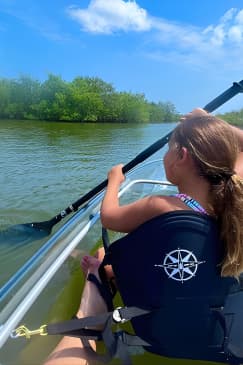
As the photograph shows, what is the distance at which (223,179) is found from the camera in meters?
1.35

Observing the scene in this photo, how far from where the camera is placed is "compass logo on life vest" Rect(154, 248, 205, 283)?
128 cm

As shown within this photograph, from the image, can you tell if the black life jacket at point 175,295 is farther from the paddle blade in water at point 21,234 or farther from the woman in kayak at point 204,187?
the paddle blade in water at point 21,234

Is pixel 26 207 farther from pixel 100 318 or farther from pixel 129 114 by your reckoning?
pixel 129 114

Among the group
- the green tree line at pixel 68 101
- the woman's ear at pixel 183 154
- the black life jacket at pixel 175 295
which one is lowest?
the black life jacket at pixel 175 295

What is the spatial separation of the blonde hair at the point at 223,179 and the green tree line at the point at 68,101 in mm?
51041

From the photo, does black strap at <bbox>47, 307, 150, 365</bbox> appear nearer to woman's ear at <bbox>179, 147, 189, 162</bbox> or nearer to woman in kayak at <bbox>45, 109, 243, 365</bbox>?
woman in kayak at <bbox>45, 109, 243, 365</bbox>

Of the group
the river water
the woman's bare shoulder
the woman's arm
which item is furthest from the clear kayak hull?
the river water

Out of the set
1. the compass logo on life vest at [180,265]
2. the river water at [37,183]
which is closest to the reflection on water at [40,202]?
the river water at [37,183]

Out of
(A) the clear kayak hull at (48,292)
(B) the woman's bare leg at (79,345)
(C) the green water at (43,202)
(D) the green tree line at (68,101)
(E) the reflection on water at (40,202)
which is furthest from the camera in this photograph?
(D) the green tree line at (68,101)

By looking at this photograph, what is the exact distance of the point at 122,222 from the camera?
4.80ft

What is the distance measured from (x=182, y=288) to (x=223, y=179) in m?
0.41

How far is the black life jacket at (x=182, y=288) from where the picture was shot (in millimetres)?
Result: 1285

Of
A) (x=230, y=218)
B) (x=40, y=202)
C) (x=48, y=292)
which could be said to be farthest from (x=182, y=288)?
(x=40, y=202)

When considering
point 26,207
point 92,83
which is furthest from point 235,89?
point 92,83
